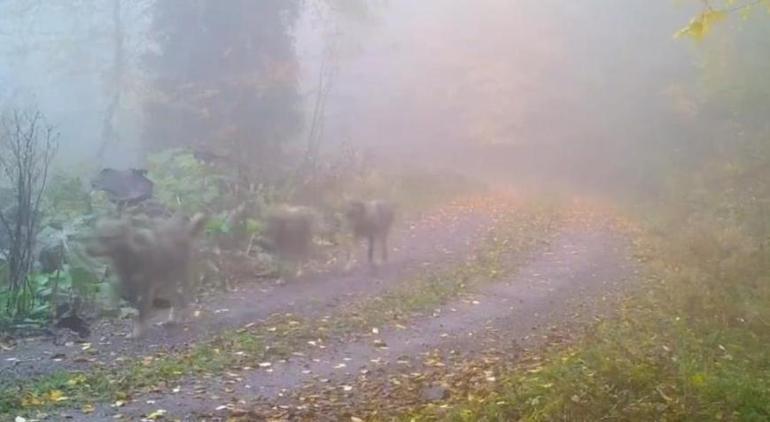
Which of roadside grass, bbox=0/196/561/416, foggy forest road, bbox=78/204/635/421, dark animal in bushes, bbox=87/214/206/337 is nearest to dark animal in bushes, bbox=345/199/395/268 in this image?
roadside grass, bbox=0/196/561/416

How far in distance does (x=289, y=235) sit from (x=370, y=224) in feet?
5.05

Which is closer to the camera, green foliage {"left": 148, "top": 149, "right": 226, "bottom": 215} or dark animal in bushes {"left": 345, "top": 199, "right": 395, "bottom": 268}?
dark animal in bushes {"left": 345, "top": 199, "right": 395, "bottom": 268}

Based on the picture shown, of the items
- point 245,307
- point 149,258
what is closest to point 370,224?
point 245,307

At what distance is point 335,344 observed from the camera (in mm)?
8625

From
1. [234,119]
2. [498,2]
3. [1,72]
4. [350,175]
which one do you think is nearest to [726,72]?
[498,2]

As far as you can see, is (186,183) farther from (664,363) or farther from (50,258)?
(664,363)

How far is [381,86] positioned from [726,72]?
41.6 ft

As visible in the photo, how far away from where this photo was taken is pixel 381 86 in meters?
32.0

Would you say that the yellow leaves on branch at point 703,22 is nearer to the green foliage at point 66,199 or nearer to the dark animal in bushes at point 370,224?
the dark animal in bushes at point 370,224

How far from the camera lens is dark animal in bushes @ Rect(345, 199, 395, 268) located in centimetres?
1320

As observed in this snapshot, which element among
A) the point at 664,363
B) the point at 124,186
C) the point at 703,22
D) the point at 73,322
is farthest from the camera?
the point at 124,186

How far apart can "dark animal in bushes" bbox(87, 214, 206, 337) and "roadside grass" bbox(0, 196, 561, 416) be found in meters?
1.04

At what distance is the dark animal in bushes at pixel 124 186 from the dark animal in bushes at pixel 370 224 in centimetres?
347

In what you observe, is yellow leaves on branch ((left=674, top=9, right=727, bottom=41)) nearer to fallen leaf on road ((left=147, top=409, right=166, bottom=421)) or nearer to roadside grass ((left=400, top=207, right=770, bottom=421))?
roadside grass ((left=400, top=207, right=770, bottom=421))
